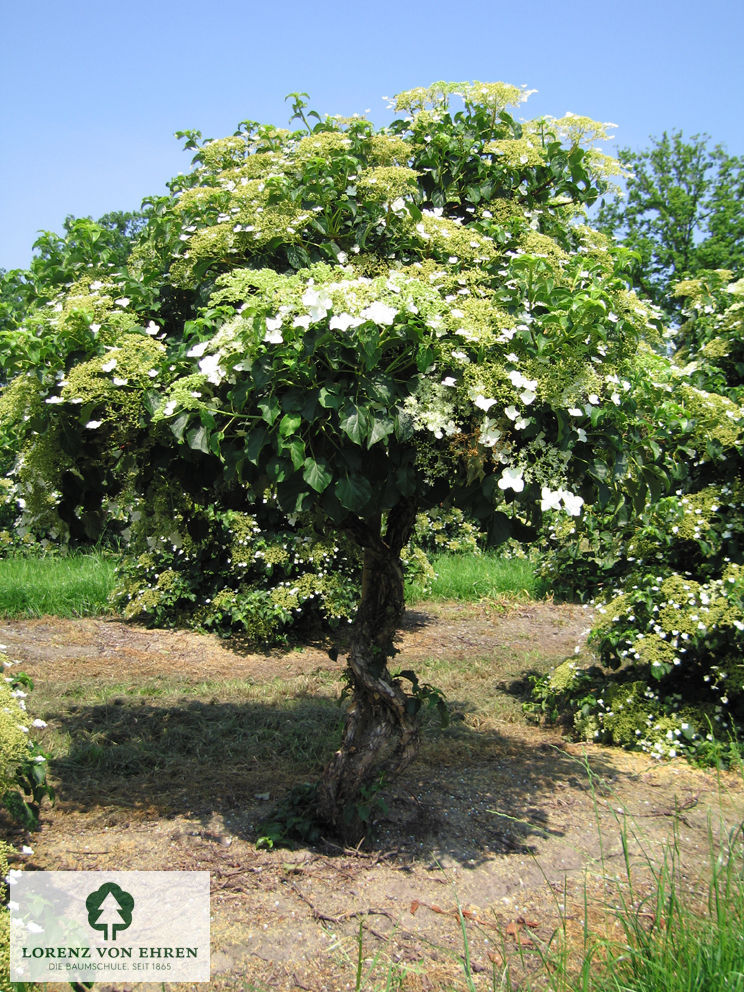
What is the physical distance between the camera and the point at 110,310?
120 inches

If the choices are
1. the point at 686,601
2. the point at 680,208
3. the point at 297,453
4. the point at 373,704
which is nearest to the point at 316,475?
the point at 297,453

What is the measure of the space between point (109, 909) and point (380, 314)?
2140 millimetres

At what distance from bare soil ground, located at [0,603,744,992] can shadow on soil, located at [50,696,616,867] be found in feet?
0.04

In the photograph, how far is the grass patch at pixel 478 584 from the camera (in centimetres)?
836

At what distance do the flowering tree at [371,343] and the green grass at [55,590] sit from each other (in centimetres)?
425

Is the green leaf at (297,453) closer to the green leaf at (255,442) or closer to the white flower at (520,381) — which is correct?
the green leaf at (255,442)

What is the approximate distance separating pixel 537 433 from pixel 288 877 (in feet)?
6.00

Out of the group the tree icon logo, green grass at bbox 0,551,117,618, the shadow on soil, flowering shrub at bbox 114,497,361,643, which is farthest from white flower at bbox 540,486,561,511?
green grass at bbox 0,551,117,618

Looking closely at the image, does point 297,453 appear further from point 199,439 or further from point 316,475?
point 199,439

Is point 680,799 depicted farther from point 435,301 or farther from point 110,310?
point 110,310

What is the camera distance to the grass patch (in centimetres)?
836

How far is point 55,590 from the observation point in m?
7.26

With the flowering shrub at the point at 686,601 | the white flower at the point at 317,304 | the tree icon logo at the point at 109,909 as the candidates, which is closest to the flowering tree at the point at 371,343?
the white flower at the point at 317,304

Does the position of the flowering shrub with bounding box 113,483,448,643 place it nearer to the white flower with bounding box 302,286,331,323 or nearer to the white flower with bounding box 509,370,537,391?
the white flower with bounding box 509,370,537,391
